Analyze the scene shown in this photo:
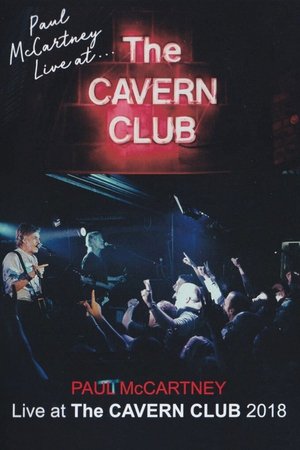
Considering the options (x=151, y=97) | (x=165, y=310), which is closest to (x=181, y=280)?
(x=165, y=310)

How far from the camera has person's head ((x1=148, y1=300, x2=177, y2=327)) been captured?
6367 mm

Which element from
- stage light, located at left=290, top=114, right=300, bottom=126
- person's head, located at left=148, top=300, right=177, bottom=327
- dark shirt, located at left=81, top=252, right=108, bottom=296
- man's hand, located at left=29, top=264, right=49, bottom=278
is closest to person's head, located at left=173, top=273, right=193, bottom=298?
person's head, located at left=148, top=300, right=177, bottom=327

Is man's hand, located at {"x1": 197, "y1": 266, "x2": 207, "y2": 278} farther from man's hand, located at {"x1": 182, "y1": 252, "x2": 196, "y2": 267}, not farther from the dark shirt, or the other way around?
the dark shirt

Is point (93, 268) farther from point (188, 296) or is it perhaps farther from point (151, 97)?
point (151, 97)

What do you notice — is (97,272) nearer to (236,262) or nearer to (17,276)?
(17,276)

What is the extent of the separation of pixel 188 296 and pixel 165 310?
0.92 ft

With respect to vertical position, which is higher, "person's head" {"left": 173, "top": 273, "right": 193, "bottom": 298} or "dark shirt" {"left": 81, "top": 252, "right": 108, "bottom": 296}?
"dark shirt" {"left": 81, "top": 252, "right": 108, "bottom": 296}

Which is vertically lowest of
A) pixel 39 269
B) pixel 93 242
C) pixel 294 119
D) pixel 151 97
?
pixel 39 269

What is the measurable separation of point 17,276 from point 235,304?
2.29 metres

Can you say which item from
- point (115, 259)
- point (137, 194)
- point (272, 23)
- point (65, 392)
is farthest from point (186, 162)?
point (65, 392)

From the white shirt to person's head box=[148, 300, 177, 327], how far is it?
1195 mm

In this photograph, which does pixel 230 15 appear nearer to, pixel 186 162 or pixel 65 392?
pixel 186 162

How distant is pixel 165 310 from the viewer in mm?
6371

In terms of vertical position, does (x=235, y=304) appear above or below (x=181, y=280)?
below
